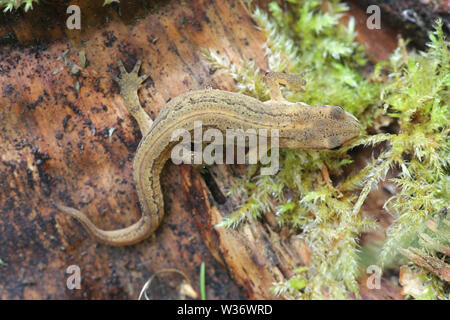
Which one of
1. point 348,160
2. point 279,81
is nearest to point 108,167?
point 279,81

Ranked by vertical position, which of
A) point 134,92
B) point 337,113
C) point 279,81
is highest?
point 134,92

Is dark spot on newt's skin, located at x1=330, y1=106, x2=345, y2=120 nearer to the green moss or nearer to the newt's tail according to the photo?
the newt's tail

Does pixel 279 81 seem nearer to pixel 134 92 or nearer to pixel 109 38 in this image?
pixel 134 92

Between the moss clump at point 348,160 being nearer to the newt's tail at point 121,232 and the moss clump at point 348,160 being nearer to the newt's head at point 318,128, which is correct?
the newt's head at point 318,128

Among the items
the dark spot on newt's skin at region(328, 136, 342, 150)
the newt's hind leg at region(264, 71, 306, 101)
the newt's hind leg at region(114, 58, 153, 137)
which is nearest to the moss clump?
the newt's hind leg at region(264, 71, 306, 101)
